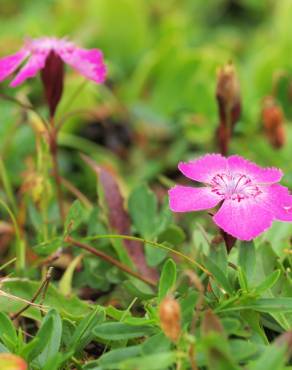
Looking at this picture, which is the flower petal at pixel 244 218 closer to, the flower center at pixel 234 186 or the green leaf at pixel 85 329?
the flower center at pixel 234 186

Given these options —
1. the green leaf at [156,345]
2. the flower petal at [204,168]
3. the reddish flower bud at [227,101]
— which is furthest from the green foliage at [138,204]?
the reddish flower bud at [227,101]

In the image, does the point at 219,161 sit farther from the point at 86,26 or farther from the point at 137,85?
the point at 86,26

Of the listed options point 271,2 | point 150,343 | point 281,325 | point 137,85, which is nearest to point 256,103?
point 137,85

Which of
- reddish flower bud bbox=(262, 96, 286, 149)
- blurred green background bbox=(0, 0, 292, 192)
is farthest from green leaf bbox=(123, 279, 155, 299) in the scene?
reddish flower bud bbox=(262, 96, 286, 149)

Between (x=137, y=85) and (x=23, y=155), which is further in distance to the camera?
(x=137, y=85)

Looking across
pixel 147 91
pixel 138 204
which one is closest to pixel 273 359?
pixel 138 204

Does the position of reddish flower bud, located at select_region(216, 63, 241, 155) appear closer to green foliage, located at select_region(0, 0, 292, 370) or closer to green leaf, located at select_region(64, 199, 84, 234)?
green foliage, located at select_region(0, 0, 292, 370)
